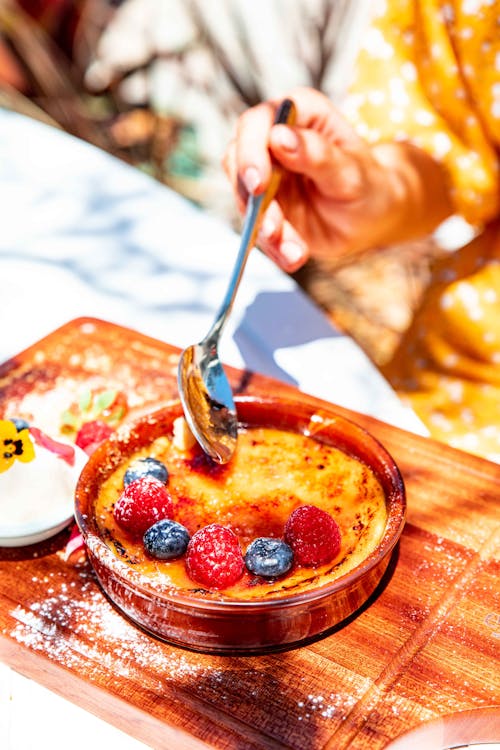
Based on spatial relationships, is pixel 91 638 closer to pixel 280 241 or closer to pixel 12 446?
pixel 12 446

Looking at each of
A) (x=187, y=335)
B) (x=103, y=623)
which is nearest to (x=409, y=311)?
(x=187, y=335)

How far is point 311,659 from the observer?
82 centimetres

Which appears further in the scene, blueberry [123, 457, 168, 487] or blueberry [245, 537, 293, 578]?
A: blueberry [123, 457, 168, 487]

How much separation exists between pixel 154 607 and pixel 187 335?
0.63 meters

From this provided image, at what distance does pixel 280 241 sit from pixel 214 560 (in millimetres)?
572

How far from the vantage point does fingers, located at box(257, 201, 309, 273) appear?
1253 mm

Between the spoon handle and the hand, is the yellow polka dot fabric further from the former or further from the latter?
the spoon handle

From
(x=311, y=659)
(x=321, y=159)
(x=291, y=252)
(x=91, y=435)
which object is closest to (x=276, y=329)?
(x=291, y=252)

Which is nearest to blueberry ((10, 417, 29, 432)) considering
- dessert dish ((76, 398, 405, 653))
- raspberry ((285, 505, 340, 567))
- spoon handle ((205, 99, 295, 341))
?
dessert dish ((76, 398, 405, 653))

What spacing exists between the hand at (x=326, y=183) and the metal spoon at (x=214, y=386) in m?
0.09

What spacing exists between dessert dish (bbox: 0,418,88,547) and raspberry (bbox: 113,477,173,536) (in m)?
0.07

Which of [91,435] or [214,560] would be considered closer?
[214,560]

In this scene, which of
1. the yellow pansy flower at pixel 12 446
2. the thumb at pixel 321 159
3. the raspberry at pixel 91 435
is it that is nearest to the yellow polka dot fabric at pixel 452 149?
the thumb at pixel 321 159

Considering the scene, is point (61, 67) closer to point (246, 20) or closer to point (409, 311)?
point (246, 20)
